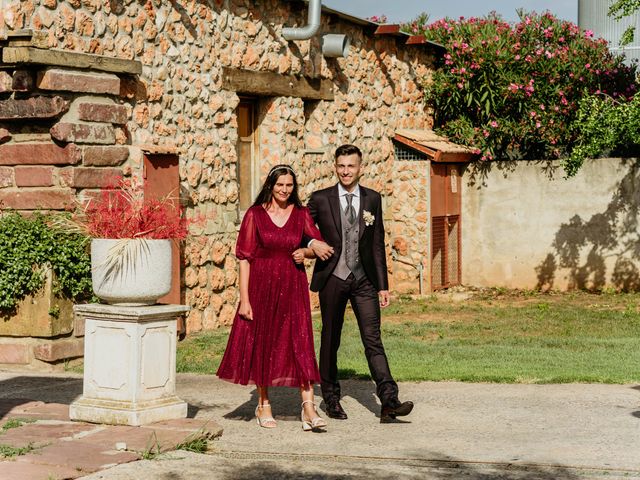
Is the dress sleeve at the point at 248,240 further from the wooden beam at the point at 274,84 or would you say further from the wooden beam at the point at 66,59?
the wooden beam at the point at 274,84

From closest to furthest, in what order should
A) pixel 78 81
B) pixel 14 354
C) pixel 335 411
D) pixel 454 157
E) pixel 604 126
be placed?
pixel 335 411 < pixel 14 354 < pixel 78 81 < pixel 604 126 < pixel 454 157

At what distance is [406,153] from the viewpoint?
61.8 ft

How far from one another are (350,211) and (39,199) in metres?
3.85

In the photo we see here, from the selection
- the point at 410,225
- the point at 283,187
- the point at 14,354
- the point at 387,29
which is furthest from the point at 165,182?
the point at 410,225

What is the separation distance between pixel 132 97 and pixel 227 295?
309 cm

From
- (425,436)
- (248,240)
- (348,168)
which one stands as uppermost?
(348,168)

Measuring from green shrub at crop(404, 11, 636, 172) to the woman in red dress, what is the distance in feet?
37.0

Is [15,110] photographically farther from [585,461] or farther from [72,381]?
[585,461]

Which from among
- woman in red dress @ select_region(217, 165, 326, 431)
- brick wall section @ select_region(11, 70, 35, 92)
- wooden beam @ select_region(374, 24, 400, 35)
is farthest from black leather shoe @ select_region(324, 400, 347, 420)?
wooden beam @ select_region(374, 24, 400, 35)

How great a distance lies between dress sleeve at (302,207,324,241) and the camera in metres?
8.45

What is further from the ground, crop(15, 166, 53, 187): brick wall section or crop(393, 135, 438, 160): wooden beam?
crop(393, 135, 438, 160): wooden beam

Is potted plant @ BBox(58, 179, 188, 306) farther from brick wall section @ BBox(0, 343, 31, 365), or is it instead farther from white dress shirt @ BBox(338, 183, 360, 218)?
brick wall section @ BBox(0, 343, 31, 365)

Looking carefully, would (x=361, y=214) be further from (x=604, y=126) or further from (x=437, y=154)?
(x=437, y=154)

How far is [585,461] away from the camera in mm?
7020
